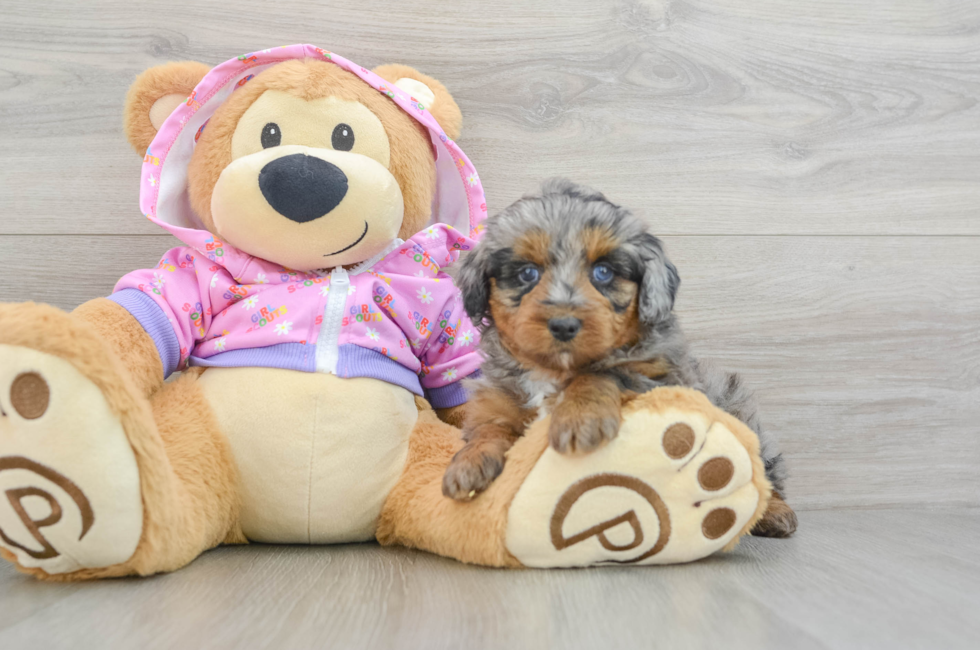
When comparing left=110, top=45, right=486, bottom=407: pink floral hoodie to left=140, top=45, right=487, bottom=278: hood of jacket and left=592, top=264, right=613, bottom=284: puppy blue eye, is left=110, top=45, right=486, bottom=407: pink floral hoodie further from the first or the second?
left=592, top=264, right=613, bottom=284: puppy blue eye

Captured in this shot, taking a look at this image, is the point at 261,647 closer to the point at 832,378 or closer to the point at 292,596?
the point at 292,596

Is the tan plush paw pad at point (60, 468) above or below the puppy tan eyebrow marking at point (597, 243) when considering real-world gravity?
below

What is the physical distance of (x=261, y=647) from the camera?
951 millimetres

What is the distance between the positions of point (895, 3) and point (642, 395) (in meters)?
1.71

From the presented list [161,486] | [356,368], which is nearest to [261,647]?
[161,486]

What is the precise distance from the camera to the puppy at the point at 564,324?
1285 mm

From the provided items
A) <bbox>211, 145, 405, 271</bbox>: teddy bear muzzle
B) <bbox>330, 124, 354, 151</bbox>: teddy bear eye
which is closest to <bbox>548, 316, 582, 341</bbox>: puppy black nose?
<bbox>211, 145, 405, 271</bbox>: teddy bear muzzle

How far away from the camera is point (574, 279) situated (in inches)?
53.7

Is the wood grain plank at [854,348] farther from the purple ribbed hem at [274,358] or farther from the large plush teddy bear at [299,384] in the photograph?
the purple ribbed hem at [274,358]

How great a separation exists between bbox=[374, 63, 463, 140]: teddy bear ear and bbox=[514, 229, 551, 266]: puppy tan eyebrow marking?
572 millimetres

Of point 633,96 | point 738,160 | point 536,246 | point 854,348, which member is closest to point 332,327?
point 536,246

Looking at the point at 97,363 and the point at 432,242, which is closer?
the point at 97,363

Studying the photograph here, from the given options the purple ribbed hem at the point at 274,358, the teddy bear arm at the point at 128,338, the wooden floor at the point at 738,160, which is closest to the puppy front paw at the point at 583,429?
the purple ribbed hem at the point at 274,358

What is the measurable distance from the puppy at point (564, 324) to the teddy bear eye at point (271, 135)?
517 mm
